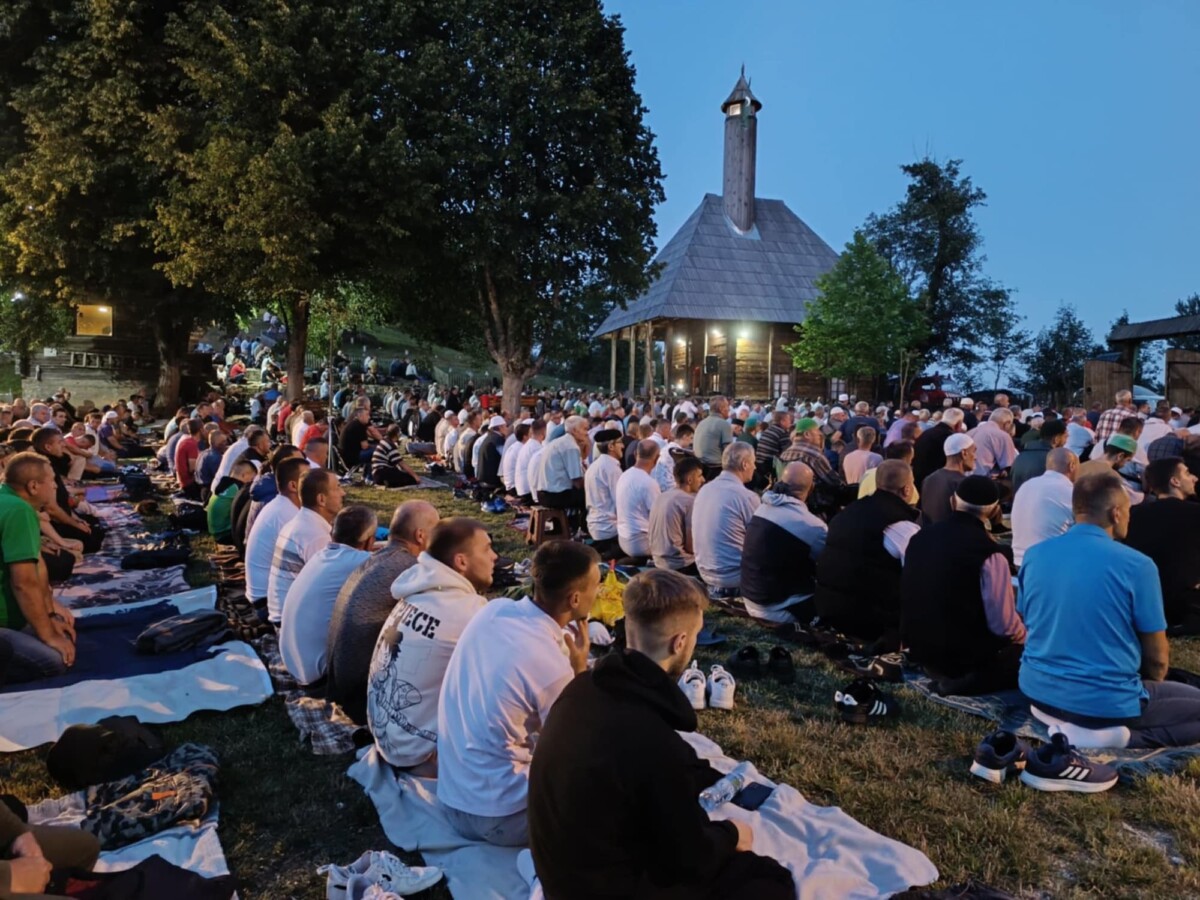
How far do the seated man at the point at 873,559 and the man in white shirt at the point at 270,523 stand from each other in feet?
13.8

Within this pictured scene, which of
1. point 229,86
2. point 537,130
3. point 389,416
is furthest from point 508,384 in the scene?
point 229,86

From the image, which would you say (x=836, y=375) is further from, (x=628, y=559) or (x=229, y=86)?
(x=628, y=559)

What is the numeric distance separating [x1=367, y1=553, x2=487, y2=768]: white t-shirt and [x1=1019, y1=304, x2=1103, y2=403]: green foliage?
151 ft

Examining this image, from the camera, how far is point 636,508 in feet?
27.6

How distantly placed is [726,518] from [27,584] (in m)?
5.29

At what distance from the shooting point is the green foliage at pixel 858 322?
33.0 metres

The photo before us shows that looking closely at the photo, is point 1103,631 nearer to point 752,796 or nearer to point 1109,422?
point 752,796

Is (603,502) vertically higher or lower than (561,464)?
lower

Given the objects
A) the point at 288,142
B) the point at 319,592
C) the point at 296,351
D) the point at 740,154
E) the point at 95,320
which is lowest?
the point at 319,592

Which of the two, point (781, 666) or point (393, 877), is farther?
point (781, 666)

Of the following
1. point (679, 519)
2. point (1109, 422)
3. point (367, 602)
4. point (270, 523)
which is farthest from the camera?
point (1109, 422)

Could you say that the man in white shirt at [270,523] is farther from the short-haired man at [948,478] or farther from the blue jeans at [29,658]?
the short-haired man at [948,478]

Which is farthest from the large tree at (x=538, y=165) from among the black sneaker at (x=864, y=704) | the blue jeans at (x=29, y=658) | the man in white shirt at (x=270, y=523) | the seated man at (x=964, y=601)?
the black sneaker at (x=864, y=704)

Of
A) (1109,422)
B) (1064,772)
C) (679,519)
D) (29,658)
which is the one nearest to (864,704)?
(1064,772)
